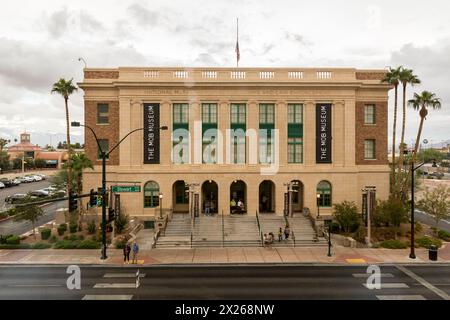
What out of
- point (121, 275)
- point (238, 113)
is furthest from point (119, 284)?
point (238, 113)

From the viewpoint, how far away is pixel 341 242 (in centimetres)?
2969

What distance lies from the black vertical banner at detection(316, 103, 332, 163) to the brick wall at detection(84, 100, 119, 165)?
22.8 m

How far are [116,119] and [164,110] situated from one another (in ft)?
18.7

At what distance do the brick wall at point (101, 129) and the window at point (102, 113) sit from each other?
14.5 inches

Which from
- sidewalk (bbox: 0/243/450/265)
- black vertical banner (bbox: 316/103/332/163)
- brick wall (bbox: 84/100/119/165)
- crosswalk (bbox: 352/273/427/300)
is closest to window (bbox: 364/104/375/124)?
black vertical banner (bbox: 316/103/332/163)

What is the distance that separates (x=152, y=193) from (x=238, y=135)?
461 inches

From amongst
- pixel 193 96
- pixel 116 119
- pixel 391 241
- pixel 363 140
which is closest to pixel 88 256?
pixel 116 119

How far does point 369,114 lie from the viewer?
1528 inches

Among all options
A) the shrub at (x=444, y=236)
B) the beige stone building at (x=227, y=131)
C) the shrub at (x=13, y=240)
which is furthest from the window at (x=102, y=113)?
the shrub at (x=444, y=236)

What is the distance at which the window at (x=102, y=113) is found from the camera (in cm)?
3775

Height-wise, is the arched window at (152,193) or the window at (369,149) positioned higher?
the window at (369,149)

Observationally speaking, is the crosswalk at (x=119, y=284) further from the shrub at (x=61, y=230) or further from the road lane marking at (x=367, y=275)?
the road lane marking at (x=367, y=275)

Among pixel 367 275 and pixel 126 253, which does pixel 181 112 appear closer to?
pixel 126 253
